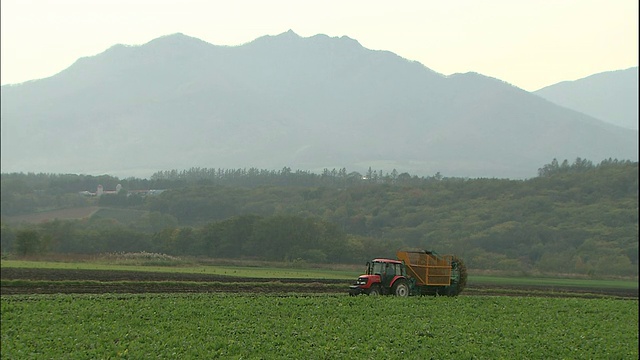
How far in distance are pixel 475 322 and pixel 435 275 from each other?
893cm

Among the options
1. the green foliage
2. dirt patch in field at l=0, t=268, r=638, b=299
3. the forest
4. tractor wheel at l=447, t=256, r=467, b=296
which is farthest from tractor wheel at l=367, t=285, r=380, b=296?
the green foliage

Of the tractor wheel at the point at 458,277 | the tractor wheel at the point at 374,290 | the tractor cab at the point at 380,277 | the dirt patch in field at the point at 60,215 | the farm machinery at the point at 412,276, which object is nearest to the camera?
the tractor wheel at the point at 374,290

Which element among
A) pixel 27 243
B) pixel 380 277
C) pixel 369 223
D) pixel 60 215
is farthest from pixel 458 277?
pixel 60 215

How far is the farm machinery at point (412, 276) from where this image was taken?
1684 inches

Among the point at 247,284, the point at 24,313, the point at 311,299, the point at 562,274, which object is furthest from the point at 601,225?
the point at 24,313

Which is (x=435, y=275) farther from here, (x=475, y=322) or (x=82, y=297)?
(x=82, y=297)

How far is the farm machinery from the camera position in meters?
42.8

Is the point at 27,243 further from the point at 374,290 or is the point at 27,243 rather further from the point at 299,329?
the point at 299,329

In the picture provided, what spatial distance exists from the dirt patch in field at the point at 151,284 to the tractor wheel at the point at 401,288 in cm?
954

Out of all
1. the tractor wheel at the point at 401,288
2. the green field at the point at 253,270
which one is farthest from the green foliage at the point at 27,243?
the tractor wheel at the point at 401,288

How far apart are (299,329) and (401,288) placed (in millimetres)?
12033

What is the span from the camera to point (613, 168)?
15000 centimetres

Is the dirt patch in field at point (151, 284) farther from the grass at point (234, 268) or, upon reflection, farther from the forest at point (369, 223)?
the forest at point (369, 223)

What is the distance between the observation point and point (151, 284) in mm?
54500
